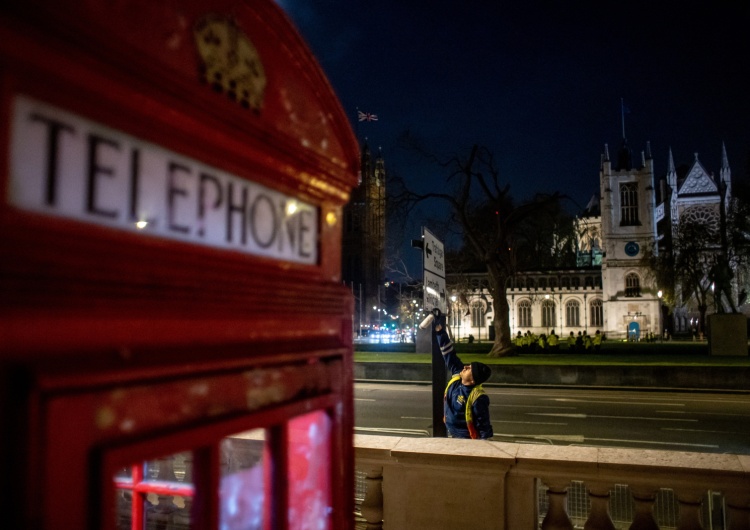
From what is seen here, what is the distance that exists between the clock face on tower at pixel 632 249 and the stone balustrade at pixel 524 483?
63213 millimetres

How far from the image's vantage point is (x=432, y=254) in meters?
6.76

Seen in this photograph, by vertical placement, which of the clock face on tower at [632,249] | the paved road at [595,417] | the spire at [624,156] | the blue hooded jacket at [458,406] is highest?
the spire at [624,156]

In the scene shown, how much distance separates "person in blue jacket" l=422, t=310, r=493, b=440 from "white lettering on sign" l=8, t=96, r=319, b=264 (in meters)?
4.29

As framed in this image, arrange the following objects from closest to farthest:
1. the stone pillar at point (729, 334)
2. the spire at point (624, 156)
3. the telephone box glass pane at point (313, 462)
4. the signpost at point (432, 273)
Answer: the telephone box glass pane at point (313, 462) < the signpost at point (432, 273) < the stone pillar at point (729, 334) < the spire at point (624, 156)

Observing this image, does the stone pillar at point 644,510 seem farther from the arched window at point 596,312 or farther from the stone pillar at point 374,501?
the arched window at point 596,312

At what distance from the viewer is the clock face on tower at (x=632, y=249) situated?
61.4m

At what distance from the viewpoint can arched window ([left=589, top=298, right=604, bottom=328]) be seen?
60938mm

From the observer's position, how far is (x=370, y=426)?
40.9 feet

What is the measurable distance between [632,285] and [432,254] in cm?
5971

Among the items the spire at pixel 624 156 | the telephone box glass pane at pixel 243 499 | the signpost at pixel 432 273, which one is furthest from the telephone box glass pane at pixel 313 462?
the spire at pixel 624 156

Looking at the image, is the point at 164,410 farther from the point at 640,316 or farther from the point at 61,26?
the point at 640,316

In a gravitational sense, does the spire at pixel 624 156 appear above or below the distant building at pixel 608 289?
above

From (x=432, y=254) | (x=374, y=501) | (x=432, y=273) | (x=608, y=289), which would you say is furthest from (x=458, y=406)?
(x=608, y=289)

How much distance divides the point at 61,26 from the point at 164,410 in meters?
0.76
